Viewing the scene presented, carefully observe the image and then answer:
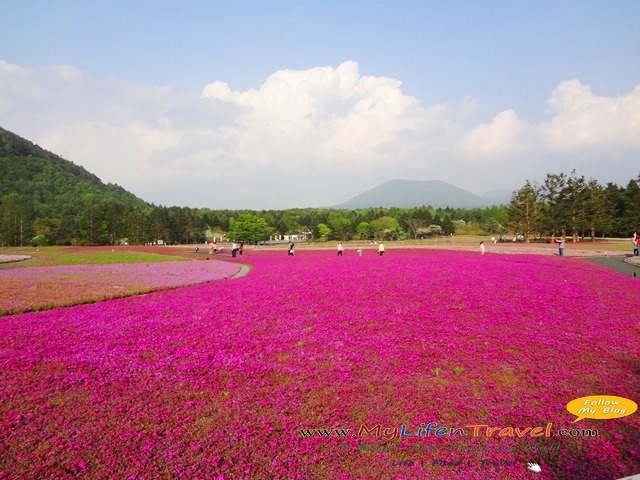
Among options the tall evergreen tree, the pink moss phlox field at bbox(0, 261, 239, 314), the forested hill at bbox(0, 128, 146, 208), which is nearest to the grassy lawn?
the pink moss phlox field at bbox(0, 261, 239, 314)

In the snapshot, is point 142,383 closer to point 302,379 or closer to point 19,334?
point 302,379

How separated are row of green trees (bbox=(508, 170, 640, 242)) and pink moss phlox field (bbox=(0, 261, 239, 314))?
7663 centimetres

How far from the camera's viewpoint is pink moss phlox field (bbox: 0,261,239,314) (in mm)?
17781

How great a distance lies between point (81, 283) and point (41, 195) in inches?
5404

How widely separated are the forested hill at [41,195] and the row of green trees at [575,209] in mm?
101563

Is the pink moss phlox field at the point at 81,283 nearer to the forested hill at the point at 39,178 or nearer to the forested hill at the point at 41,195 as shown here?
the forested hill at the point at 41,195

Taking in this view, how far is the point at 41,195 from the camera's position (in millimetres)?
134875

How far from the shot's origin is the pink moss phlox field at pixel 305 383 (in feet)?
20.4

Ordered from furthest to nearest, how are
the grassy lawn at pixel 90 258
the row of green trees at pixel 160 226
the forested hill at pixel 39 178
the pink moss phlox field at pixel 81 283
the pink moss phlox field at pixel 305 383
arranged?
1. the forested hill at pixel 39 178
2. the row of green trees at pixel 160 226
3. the grassy lawn at pixel 90 258
4. the pink moss phlox field at pixel 81 283
5. the pink moss phlox field at pixel 305 383

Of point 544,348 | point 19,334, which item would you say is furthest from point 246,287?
point 544,348

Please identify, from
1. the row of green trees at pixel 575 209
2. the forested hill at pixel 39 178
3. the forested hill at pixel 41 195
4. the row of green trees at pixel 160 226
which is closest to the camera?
the row of green trees at pixel 575 209

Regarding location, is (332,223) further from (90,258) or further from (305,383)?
(305,383)

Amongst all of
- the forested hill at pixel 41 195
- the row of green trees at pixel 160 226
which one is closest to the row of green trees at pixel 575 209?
the row of green trees at pixel 160 226

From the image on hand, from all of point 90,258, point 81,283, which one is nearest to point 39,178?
point 90,258
